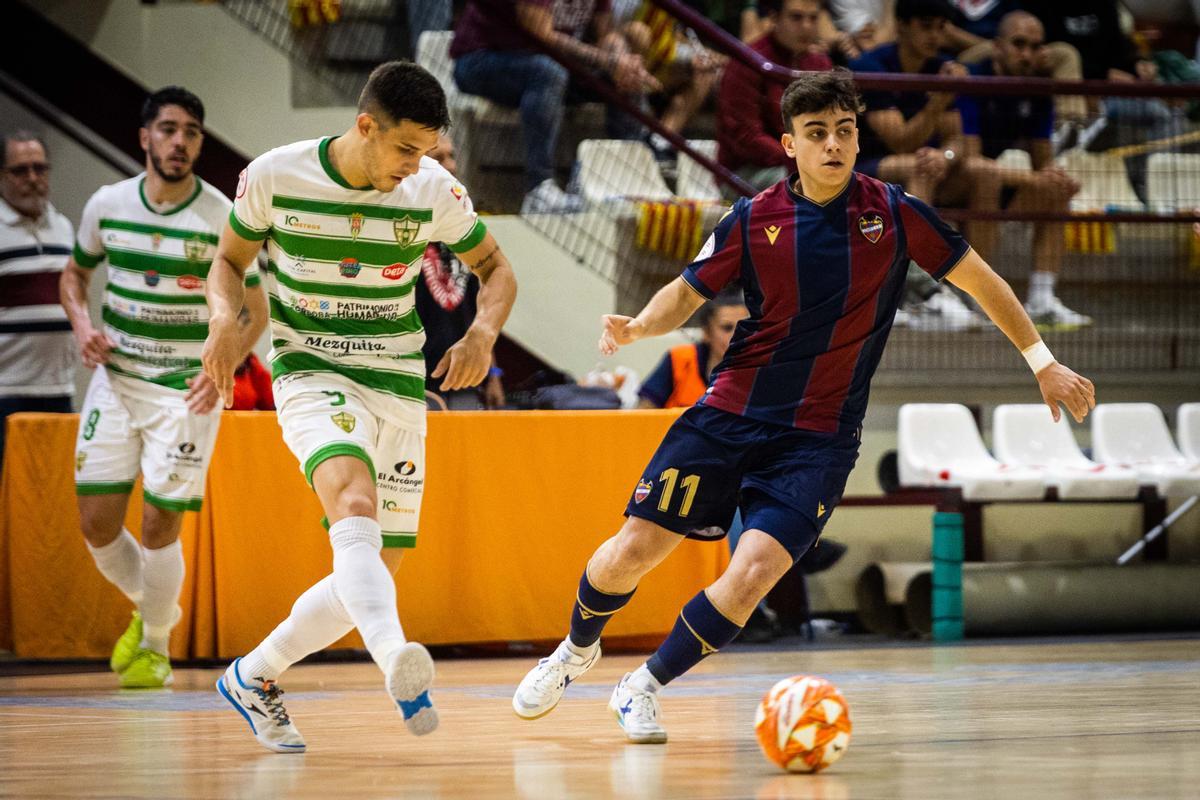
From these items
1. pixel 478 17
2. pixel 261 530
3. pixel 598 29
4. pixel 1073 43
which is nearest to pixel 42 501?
pixel 261 530

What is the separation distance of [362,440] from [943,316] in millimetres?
5664

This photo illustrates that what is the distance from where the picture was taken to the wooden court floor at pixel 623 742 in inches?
136

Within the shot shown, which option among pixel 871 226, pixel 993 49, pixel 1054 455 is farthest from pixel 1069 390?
pixel 993 49

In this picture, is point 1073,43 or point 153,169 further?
point 1073,43

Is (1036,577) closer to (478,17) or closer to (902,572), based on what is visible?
(902,572)

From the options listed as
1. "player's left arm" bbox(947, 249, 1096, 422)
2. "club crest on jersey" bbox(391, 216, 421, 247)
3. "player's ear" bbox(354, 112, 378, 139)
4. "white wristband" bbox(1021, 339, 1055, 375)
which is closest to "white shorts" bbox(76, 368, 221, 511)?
"club crest on jersey" bbox(391, 216, 421, 247)

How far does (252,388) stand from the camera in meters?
7.63

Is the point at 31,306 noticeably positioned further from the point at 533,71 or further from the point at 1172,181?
the point at 1172,181

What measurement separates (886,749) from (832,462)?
831 millimetres

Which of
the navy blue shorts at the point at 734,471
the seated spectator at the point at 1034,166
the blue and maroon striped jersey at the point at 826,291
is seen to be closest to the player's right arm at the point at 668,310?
the blue and maroon striped jersey at the point at 826,291

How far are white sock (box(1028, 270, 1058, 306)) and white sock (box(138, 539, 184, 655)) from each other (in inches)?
209

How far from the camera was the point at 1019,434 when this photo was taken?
8797mm

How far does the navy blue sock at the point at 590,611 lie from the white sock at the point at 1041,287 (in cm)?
530

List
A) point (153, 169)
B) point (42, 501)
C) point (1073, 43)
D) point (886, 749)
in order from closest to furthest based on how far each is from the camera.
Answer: point (886, 749) < point (153, 169) < point (42, 501) < point (1073, 43)
